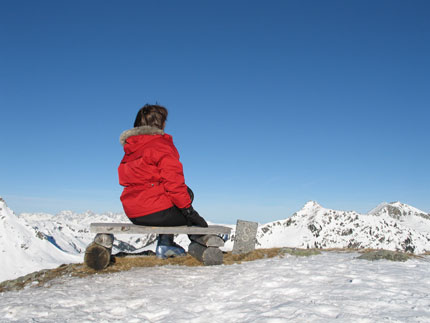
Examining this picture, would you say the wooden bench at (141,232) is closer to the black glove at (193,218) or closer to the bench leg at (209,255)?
the bench leg at (209,255)

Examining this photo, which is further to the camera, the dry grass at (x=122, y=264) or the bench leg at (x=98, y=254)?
the bench leg at (x=98, y=254)

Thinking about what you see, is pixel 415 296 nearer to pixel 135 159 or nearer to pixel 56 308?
pixel 56 308

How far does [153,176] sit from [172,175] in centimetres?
58

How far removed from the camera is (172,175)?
396 inches

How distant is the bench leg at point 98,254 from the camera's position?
10469 mm

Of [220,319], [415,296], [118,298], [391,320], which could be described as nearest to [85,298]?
[118,298]

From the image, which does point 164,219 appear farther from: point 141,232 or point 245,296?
point 245,296

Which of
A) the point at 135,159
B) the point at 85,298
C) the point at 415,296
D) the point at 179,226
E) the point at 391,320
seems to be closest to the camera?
the point at 391,320

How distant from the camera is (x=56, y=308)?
6.77 metres

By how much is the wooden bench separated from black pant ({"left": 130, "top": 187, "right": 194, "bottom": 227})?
0.41 feet

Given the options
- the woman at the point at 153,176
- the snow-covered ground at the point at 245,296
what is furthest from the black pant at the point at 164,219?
the snow-covered ground at the point at 245,296

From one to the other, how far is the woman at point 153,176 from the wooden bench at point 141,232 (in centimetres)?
22

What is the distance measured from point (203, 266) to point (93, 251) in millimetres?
3213

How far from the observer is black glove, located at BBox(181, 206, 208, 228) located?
1061 centimetres
